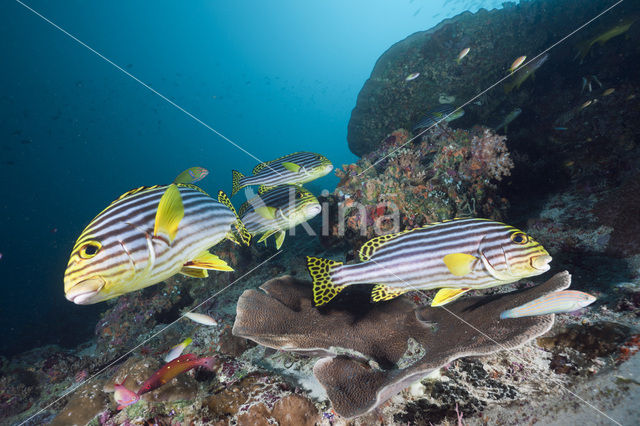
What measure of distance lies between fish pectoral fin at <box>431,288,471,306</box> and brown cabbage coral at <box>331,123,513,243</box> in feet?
7.01

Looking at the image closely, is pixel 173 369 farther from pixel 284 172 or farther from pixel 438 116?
pixel 438 116

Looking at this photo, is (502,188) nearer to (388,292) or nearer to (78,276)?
(388,292)

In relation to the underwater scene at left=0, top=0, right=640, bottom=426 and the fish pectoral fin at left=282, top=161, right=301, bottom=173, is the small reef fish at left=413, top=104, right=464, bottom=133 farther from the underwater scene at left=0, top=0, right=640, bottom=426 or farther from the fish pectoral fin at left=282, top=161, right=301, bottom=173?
the fish pectoral fin at left=282, top=161, right=301, bottom=173

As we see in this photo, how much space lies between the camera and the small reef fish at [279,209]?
14.9 feet

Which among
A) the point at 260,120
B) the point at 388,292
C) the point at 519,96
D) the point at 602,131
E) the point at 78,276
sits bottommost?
the point at 388,292

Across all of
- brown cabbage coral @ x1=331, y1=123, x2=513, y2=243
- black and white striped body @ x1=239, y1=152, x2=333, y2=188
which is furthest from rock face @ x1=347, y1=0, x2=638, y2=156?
black and white striped body @ x1=239, y1=152, x2=333, y2=188

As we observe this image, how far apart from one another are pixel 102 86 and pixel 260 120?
7265 centimetres

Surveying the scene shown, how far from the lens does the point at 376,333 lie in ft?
10.3

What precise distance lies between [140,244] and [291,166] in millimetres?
3365

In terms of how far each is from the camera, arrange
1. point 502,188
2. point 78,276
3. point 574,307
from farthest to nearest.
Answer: point 502,188
point 574,307
point 78,276

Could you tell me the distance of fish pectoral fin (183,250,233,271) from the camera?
2104mm

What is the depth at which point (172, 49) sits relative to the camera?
324ft

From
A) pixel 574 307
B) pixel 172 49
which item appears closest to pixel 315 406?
pixel 574 307

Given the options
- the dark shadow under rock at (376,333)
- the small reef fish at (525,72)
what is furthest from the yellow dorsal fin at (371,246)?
the small reef fish at (525,72)
